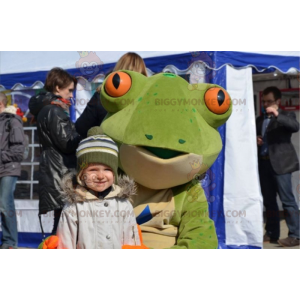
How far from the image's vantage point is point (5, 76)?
546cm

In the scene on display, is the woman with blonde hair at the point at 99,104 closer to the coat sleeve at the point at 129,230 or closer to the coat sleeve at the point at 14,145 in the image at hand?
the coat sleeve at the point at 129,230

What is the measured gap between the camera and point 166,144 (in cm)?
272

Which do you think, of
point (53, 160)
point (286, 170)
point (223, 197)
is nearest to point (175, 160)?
point (53, 160)

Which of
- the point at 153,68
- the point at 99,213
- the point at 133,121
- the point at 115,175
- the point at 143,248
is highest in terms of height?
the point at 153,68

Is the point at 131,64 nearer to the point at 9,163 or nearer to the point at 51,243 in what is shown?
the point at 51,243

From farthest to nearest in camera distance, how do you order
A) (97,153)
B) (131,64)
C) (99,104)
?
(99,104) < (131,64) < (97,153)

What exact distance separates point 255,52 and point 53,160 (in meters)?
2.55

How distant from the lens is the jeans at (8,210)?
15.8 ft

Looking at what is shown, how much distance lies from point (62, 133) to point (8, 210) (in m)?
1.81

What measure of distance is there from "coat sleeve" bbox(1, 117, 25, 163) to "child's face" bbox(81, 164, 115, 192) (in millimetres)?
2407

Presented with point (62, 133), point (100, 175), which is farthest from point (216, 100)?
point (62, 133)

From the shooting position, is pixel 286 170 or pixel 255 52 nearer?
pixel 255 52

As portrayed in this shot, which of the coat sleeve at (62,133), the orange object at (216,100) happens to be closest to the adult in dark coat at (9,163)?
the coat sleeve at (62,133)

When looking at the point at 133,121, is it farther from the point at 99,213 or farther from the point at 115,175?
the point at 99,213
